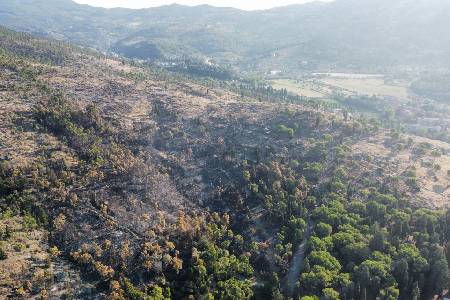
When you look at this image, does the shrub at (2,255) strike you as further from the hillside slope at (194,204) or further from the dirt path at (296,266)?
the dirt path at (296,266)

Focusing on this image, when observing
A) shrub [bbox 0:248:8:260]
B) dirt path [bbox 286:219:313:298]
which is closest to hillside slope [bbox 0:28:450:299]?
shrub [bbox 0:248:8:260]

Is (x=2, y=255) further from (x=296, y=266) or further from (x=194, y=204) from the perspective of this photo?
(x=296, y=266)

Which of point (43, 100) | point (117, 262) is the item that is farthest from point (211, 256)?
point (43, 100)

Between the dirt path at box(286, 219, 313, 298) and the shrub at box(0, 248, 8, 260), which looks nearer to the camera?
the shrub at box(0, 248, 8, 260)

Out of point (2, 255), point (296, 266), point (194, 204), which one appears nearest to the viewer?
point (2, 255)

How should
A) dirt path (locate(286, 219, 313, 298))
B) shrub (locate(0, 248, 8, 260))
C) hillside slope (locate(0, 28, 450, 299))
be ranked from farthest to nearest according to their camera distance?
dirt path (locate(286, 219, 313, 298)) → hillside slope (locate(0, 28, 450, 299)) → shrub (locate(0, 248, 8, 260))

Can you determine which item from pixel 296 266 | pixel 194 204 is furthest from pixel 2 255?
pixel 296 266

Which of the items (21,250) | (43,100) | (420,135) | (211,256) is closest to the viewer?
(21,250)

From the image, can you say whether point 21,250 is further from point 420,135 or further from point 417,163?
point 420,135

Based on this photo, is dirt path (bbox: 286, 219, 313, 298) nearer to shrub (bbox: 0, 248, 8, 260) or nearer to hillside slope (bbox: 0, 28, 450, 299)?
hillside slope (bbox: 0, 28, 450, 299)
